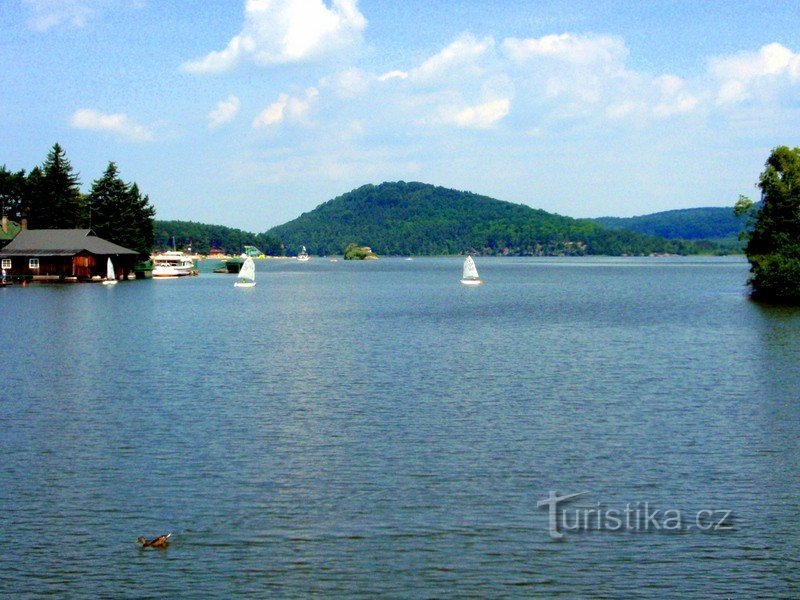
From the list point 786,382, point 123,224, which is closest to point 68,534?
point 786,382

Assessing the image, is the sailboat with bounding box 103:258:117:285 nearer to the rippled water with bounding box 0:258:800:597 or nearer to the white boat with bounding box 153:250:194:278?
the white boat with bounding box 153:250:194:278

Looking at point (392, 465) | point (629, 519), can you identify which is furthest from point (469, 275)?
point (629, 519)

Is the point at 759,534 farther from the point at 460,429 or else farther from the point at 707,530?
the point at 460,429

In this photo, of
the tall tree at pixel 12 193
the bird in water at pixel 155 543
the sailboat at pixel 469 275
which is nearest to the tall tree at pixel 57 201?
the tall tree at pixel 12 193

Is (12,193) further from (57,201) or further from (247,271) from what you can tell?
(247,271)

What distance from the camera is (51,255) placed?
11369 cm

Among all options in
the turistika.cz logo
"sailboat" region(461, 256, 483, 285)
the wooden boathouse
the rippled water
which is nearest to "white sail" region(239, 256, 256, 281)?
the wooden boathouse

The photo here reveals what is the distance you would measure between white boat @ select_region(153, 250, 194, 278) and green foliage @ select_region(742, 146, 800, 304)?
9404cm

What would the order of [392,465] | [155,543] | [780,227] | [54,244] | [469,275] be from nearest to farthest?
[155,543] → [392,465] → [780,227] → [54,244] → [469,275]

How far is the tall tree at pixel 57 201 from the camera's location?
136 meters

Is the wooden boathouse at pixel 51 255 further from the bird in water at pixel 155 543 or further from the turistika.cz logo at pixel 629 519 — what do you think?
the turistika.cz logo at pixel 629 519

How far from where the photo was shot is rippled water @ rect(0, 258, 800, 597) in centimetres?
1499

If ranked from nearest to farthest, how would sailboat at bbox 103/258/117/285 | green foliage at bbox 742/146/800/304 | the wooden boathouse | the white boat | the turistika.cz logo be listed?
the turistika.cz logo
green foliage at bbox 742/146/800/304
the wooden boathouse
sailboat at bbox 103/258/117/285
the white boat

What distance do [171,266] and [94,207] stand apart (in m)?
21.2
